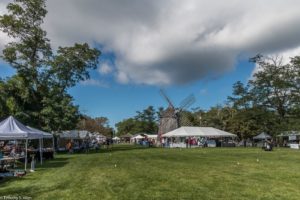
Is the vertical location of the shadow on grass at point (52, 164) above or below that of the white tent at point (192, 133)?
below

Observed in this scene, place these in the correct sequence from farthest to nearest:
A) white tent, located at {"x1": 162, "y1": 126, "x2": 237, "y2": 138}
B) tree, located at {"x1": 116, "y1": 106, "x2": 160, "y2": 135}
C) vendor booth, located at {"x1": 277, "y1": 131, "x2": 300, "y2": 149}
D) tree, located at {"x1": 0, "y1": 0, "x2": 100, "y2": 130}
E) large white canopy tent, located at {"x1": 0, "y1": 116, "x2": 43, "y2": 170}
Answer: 1. tree, located at {"x1": 116, "y1": 106, "x2": 160, "y2": 135}
2. white tent, located at {"x1": 162, "y1": 126, "x2": 237, "y2": 138}
3. vendor booth, located at {"x1": 277, "y1": 131, "x2": 300, "y2": 149}
4. tree, located at {"x1": 0, "y1": 0, "x2": 100, "y2": 130}
5. large white canopy tent, located at {"x1": 0, "y1": 116, "x2": 43, "y2": 170}

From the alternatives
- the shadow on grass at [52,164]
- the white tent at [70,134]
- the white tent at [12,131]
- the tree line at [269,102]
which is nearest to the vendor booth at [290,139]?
the tree line at [269,102]

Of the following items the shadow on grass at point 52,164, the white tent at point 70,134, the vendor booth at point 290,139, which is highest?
the white tent at point 70,134

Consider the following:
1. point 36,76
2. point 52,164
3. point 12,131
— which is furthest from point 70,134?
point 12,131

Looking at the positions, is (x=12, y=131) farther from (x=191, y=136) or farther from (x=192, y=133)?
(x=192, y=133)

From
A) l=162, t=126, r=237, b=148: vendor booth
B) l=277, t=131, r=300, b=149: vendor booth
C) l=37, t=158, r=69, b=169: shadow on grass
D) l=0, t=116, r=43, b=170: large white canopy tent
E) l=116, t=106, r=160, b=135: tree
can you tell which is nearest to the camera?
l=0, t=116, r=43, b=170: large white canopy tent

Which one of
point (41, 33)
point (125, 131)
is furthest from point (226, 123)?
point (125, 131)

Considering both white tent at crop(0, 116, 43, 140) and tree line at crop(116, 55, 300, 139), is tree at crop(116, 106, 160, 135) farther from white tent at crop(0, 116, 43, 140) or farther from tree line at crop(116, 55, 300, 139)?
white tent at crop(0, 116, 43, 140)

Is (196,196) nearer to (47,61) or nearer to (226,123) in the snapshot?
(47,61)

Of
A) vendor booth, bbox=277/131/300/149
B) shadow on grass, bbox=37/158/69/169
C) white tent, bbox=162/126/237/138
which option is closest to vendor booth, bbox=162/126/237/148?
white tent, bbox=162/126/237/138

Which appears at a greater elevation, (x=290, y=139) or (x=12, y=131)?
(x=12, y=131)

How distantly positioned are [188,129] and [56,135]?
1128 inches

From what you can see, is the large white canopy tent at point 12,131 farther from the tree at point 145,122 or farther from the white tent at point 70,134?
the tree at point 145,122

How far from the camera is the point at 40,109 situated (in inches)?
1863
